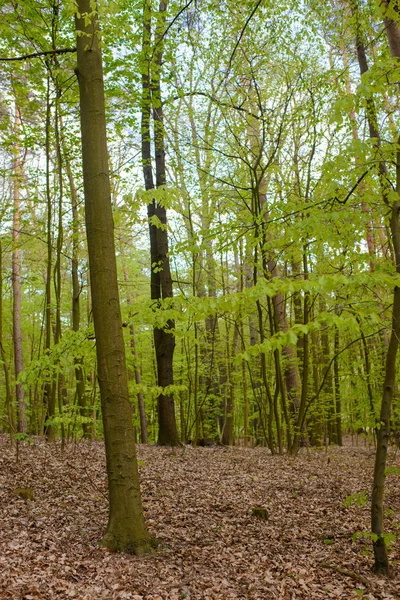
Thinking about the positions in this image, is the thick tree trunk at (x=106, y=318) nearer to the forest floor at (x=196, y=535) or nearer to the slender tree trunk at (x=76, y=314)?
the forest floor at (x=196, y=535)

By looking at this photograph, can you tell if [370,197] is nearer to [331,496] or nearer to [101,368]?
[101,368]

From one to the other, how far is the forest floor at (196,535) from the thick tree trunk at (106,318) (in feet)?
1.01

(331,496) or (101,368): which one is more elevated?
(101,368)

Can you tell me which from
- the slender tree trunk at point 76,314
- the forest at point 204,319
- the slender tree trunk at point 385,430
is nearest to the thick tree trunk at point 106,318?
the forest at point 204,319

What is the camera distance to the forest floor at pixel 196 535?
139 inches

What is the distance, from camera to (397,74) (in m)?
3.55

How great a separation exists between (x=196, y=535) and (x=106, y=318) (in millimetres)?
2463

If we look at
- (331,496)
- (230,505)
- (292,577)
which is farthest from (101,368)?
(331,496)

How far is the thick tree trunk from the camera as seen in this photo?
4023mm

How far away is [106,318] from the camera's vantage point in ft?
13.6

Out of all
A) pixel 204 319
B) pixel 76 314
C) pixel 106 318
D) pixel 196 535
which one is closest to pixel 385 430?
pixel 204 319

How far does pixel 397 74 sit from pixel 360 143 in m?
0.64

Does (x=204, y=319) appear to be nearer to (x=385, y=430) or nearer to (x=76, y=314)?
(x=385, y=430)

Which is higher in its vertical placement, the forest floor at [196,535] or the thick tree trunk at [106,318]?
the thick tree trunk at [106,318]
